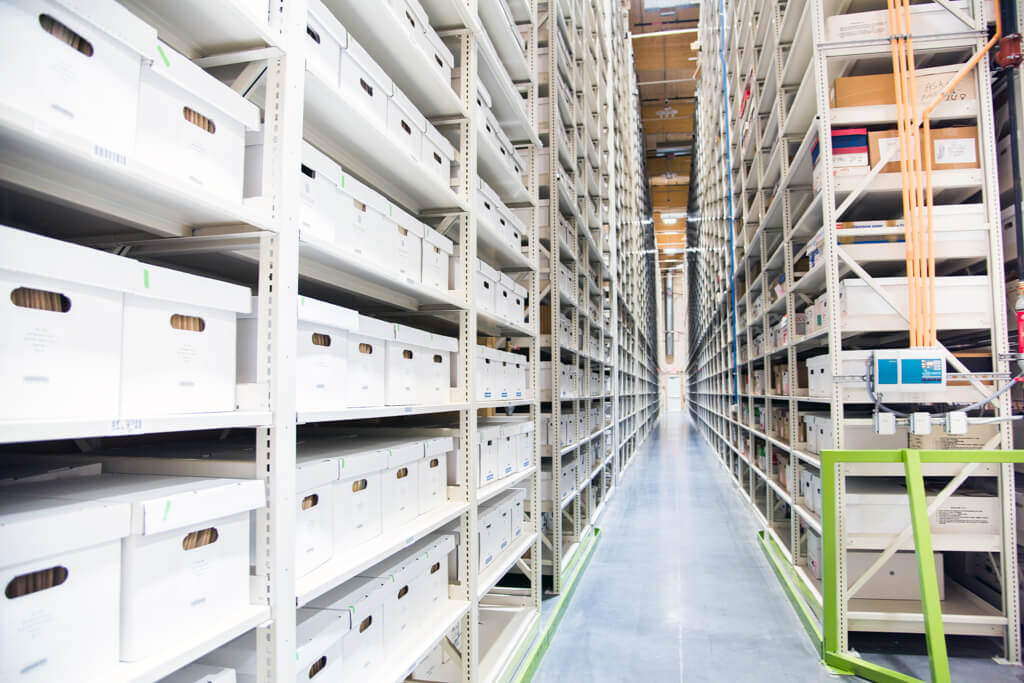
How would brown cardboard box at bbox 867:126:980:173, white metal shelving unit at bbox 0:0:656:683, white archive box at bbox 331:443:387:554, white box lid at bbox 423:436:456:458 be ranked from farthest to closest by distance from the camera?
brown cardboard box at bbox 867:126:980:173 → white box lid at bbox 423:436:456:458 → white archive box at bbox 331:443:387:554 → white metal shelving unit at bbox 0:0:656:683

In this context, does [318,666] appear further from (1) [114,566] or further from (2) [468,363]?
(2) [468,363]

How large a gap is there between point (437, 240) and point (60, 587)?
1.57 m

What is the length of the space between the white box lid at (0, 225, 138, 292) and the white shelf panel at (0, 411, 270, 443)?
0.21m

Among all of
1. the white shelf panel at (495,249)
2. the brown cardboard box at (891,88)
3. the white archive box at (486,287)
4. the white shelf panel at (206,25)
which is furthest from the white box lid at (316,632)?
the brown cardboard box at (891,88)

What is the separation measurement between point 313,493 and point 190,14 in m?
1.03

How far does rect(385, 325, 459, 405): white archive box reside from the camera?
1.84 meters

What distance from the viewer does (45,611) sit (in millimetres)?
819

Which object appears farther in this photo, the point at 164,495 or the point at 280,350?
the point at 280,350

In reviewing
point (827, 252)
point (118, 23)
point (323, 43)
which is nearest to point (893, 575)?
point (827, 252)

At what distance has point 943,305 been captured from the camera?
9.73 feet

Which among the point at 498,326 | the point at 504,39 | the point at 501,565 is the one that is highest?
the point at 504,39

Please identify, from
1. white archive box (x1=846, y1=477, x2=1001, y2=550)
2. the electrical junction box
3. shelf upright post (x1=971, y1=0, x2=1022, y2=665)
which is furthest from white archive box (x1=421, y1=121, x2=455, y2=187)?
shelf upright post (x1=971, y1=0, x2=1022, y2=665)

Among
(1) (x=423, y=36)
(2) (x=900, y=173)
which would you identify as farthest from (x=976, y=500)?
(1) (x=423, y=36)

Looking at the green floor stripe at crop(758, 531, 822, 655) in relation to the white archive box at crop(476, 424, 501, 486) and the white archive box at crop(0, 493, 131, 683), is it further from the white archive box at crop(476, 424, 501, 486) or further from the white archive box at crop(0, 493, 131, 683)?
the white archive box at crop(0, 493, 131, 683)
